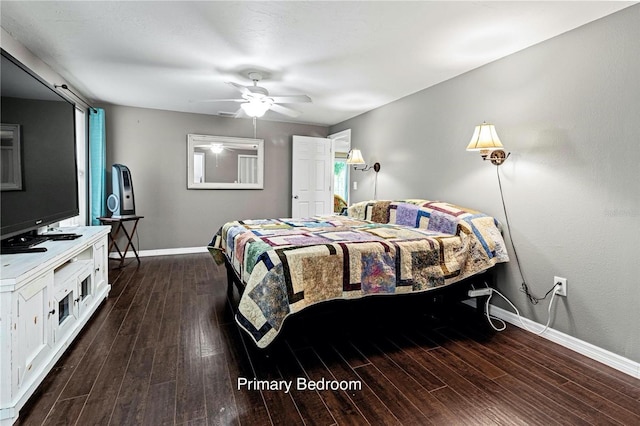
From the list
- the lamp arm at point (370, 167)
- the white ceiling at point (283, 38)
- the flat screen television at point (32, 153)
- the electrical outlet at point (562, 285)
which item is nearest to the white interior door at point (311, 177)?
the lamp arm at point (370, 167)

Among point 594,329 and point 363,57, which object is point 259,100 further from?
point 594,329

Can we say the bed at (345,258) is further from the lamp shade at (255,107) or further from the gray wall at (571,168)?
the lamp shade at (255,107)

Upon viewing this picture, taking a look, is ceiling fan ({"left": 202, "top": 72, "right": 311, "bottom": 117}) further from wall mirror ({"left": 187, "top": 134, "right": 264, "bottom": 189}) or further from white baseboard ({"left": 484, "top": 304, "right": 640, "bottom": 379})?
white baseboard ({"left": 484, "top": 304, "right": 640, "bottom": 379})

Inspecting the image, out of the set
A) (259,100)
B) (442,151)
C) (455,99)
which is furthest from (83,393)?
(455,99)

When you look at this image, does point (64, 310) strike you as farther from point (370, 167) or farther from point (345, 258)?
point (370, 167)

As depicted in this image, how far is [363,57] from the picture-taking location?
2.81 metres

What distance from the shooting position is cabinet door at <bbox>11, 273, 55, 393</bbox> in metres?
1.55

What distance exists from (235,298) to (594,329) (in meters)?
2.83

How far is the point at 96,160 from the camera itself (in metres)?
4.28

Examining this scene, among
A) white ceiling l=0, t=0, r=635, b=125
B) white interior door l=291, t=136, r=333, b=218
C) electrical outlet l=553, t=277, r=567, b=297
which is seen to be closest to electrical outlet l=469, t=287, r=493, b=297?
electrical outlet l=553, t=277, r=567, b=297

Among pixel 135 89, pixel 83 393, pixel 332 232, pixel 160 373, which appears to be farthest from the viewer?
pixel 135 89

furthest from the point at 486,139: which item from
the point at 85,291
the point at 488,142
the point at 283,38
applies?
the point at 85,291

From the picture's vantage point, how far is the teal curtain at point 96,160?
167 inches

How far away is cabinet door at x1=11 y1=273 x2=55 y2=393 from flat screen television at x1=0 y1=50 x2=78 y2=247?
0.36 meters
